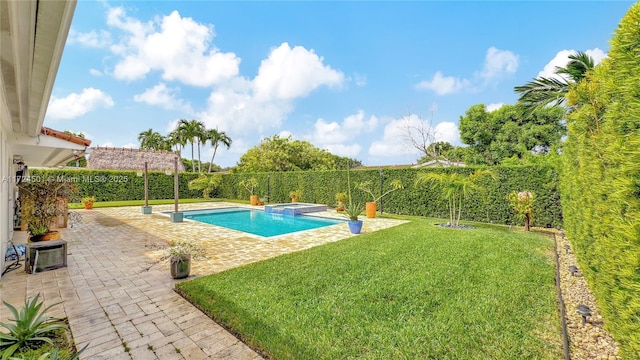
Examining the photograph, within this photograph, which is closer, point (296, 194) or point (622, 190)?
point (622, 190)

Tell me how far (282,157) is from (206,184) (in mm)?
9360

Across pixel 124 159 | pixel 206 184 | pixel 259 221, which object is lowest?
pixel 259 221

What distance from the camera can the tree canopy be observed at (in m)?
31.2

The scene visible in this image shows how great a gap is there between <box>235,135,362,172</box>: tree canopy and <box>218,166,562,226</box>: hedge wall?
341 inches

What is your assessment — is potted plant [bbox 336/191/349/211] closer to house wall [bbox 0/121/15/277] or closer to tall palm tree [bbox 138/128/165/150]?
house wall [bbox 0/121/15/277]

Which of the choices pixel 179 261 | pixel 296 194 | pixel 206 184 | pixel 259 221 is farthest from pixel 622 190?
pixel 206 184

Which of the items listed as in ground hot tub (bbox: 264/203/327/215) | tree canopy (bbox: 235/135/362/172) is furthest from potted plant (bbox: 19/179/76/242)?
tree canopy (bbox: 235/135/362/172)

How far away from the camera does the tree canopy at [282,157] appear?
31219mm

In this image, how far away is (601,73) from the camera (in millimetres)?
2525

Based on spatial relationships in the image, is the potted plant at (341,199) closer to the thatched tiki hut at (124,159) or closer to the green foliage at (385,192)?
the green foliage at (385,192)

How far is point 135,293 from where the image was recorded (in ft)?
15.0

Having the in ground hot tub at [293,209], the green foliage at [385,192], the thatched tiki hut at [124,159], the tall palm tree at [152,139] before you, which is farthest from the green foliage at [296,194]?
the tall palm tree at [152,139]

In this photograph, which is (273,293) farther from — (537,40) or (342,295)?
(537,40)

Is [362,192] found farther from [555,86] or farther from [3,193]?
[3,193]
